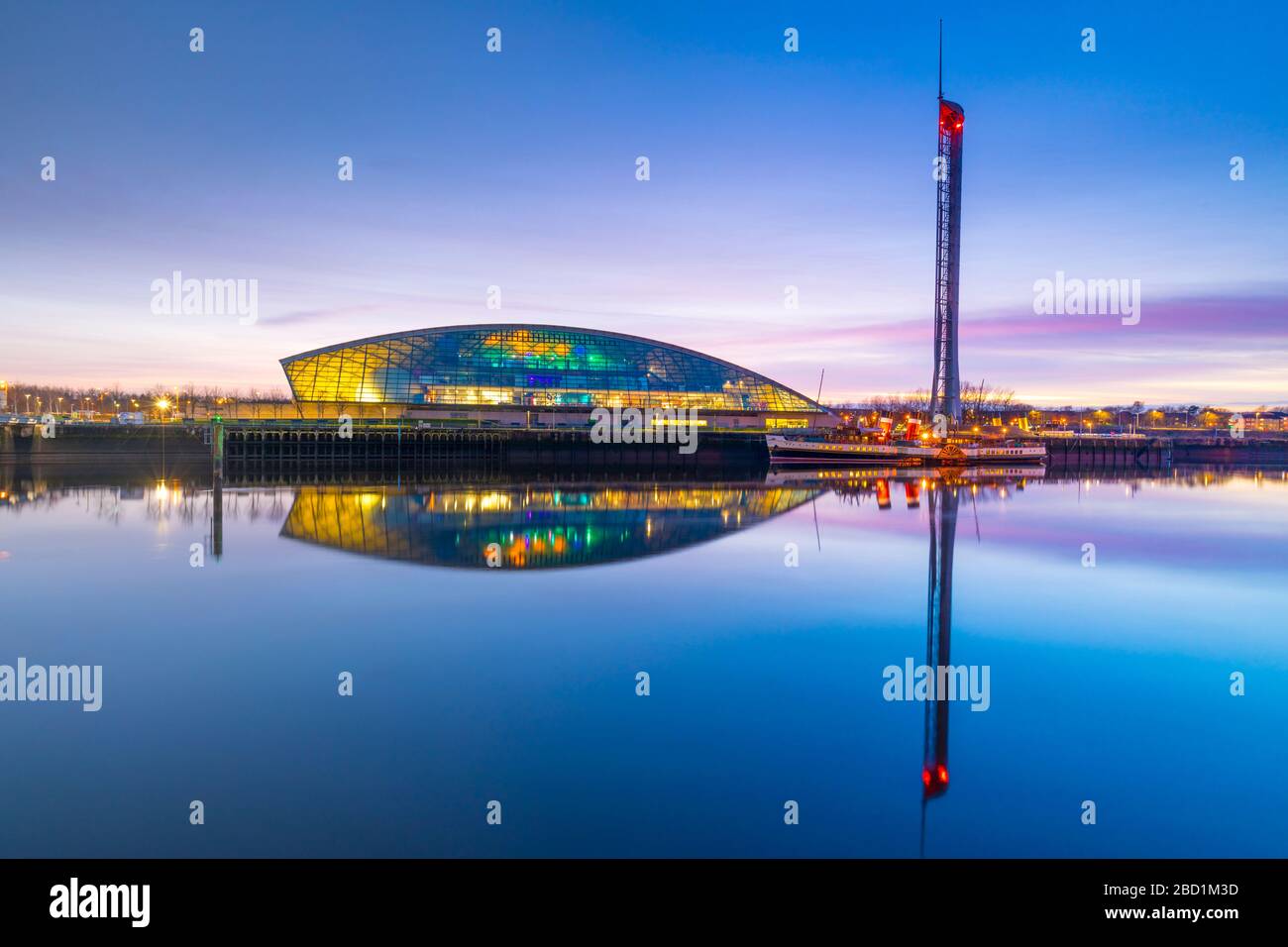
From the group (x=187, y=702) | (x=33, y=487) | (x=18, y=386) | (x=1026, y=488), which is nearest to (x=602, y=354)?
(x=1026, y=488)

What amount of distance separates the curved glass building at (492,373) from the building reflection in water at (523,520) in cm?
4030

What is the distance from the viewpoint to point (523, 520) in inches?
1009

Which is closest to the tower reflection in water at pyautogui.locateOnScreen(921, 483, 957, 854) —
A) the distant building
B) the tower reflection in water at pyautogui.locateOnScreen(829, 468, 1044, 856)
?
the tower reflection in water at pyautogui.locateOnScreen(829, 468, 1044, 856)

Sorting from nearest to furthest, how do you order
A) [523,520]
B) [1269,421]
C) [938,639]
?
[938,639]
[523,520]
[1269,421]

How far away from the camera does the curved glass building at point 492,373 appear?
7844 centimetres

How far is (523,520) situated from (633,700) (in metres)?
17.2

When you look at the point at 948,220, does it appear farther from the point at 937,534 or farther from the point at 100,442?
the point at 100,442

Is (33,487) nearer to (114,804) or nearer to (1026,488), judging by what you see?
(114,804)

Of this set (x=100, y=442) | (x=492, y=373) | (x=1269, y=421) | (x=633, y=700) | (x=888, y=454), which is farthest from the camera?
(x=1269, y=421)

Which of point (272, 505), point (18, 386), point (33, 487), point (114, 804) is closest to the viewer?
point (114, 804)

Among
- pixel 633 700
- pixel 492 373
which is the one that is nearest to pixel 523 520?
pixel 633 700
